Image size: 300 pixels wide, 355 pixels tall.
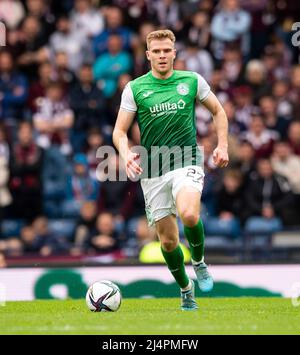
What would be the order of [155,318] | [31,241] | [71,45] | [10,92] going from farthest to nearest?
[71,45]
[10,92]
[31,241]
[155,318]

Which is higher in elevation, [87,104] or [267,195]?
[87,104]

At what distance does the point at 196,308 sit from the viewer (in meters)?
12.0

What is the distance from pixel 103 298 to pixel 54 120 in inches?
307

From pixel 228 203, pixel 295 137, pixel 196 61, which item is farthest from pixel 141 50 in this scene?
pixel 228 203

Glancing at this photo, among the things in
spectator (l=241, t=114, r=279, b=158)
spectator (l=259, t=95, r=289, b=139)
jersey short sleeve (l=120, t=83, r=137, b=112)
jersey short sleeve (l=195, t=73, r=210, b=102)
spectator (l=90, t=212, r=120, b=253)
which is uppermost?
jersey short sleeve (l=195, t=73, r=210, b=102)

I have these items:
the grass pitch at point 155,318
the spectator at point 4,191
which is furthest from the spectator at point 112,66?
the grass pitch at point 155,318

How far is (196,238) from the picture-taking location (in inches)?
453

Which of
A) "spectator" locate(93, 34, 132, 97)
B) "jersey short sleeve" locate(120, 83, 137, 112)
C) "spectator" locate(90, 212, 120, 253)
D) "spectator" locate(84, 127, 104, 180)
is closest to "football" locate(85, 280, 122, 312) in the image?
"jersey short sleeve" locate(120, 83, 137, 112)

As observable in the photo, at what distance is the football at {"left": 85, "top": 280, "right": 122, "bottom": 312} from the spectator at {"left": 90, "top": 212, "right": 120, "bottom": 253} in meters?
5.12

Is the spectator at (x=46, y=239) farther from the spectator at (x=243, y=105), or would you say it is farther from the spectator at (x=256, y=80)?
the spectator at (x=256, y=80)

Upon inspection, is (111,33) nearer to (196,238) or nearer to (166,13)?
(166,13)

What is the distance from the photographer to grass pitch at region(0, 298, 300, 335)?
32.1 ft

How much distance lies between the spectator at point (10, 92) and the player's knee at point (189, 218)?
364 inches

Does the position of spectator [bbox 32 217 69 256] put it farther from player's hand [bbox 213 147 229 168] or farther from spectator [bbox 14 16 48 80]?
player's hand [bbox 213 147 229 168]
